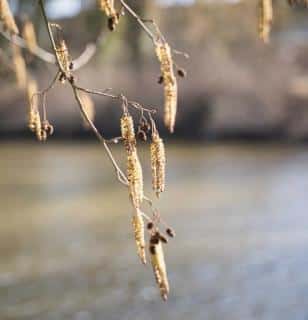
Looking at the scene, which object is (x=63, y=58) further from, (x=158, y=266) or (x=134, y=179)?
(x=158, y=266)

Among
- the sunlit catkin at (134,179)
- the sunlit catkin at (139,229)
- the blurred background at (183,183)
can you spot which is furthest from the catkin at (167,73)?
the blurred background at (183,183)

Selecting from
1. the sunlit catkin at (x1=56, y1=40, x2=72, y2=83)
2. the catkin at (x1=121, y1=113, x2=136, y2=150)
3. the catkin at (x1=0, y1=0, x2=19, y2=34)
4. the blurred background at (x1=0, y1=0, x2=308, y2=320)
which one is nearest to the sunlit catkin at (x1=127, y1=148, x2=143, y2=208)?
the catkin at (x1=121, y1=113, x2=136, y2=150)

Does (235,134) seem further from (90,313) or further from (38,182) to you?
(90,313)

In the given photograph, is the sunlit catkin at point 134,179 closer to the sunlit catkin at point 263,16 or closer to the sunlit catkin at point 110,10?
the sunlit catkin at point 110,10

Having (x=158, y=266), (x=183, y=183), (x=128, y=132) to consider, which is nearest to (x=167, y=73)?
(x=128, y=132)

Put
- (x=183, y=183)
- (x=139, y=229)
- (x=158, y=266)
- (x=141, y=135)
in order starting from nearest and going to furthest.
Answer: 1. (x=158, y=266)
2. (x=139, y=229)
3. (x=141, y=135)
4. (x=183, y=183)

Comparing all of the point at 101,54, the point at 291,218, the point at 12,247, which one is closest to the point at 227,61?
the point at 101,54
